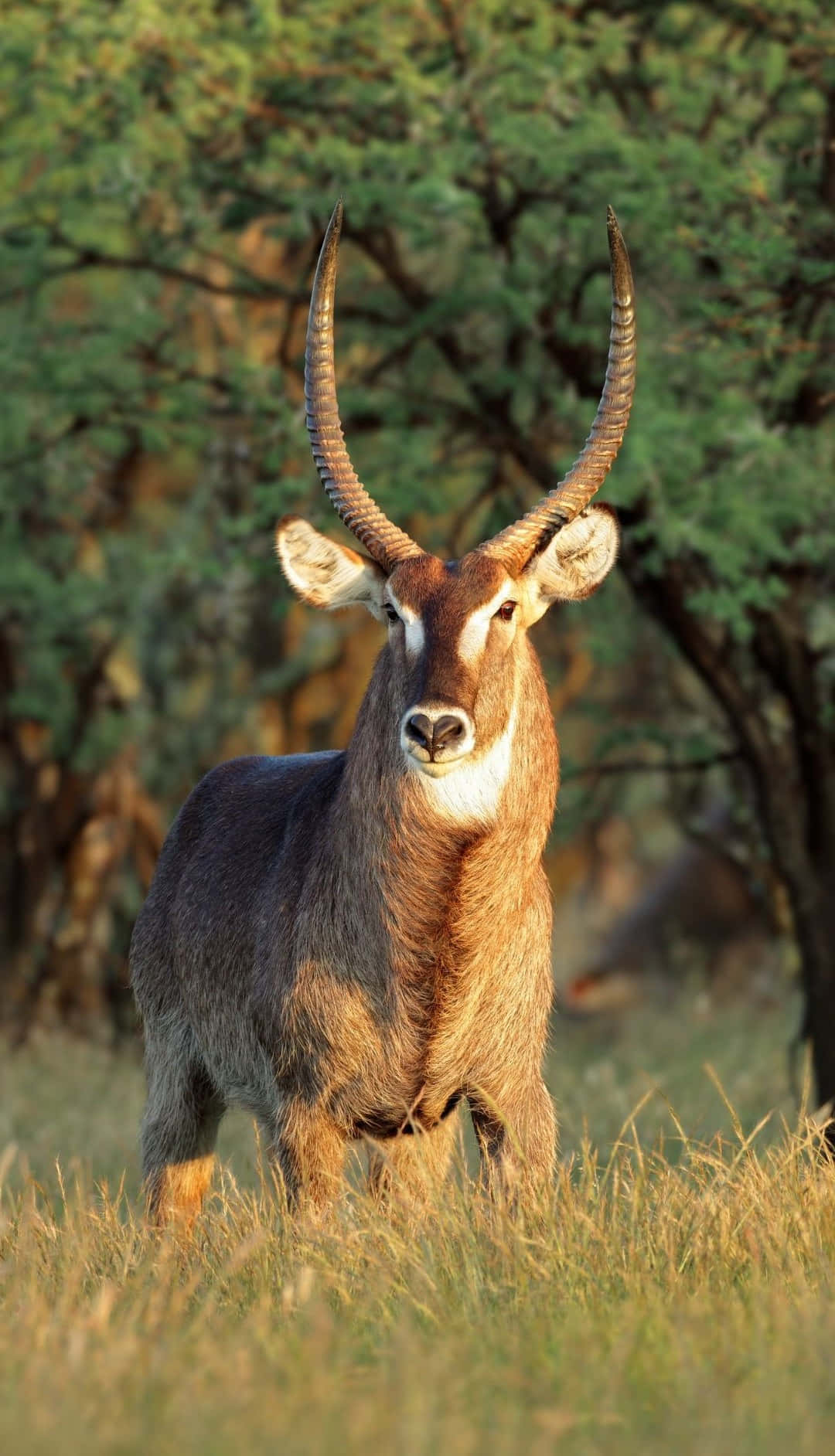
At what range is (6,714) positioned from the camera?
1656cm

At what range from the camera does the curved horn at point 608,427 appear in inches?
255

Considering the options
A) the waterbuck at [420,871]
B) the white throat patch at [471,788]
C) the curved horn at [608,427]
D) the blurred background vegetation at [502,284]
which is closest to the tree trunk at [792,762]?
the blurred background vegetation at [502,284]

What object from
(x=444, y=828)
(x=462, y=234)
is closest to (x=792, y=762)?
(x=462, y=234)

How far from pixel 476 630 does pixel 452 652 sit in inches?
5.9

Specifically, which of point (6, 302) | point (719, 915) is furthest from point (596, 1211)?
point (719, 915)

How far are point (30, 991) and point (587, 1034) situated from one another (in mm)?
4342

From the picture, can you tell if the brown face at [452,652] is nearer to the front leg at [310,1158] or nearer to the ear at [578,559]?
the ear at [578,559]

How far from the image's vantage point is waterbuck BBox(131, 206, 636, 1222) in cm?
597

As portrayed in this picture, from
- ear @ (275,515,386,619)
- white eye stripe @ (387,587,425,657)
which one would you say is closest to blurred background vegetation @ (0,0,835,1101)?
ear @ (275,515,386,619)

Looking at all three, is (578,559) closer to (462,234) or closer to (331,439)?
(331,439)

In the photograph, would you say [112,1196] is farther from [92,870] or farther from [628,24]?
[92,870]

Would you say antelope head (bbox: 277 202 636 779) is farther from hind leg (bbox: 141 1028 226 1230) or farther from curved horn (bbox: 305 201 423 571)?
hind leg (bbox: 141 1028 226 1230)

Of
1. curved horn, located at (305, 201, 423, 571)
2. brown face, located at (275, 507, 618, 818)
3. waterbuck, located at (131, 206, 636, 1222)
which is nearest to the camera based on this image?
brown face, located at (275, 507, 618, 818)

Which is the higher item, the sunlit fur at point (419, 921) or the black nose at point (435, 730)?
the black nose at point (435, 730)
